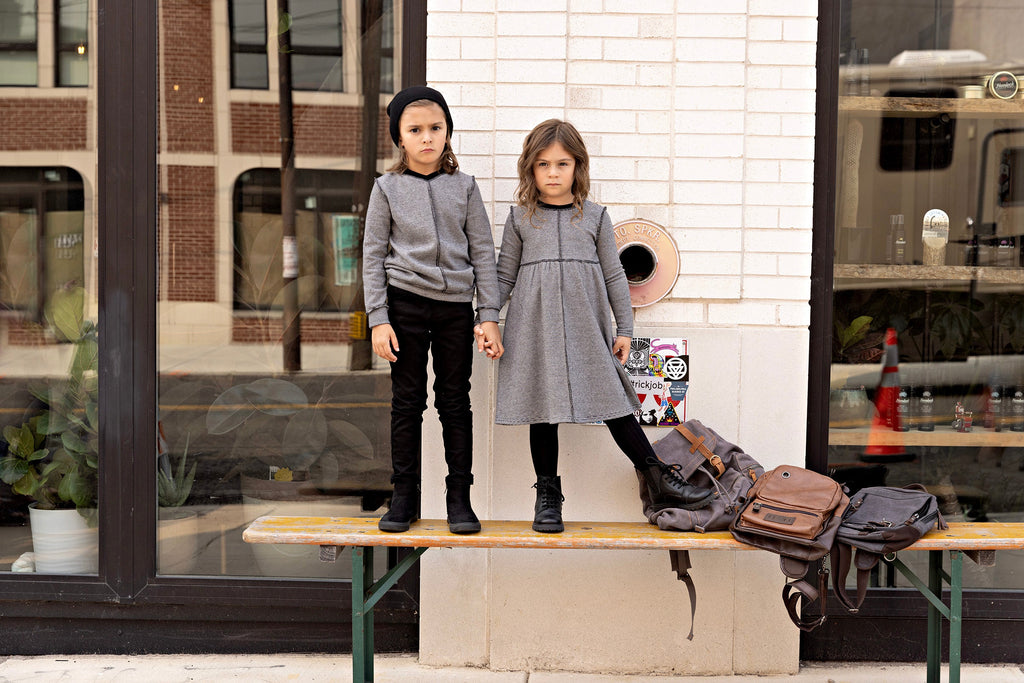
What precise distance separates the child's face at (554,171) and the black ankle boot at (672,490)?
1077mm

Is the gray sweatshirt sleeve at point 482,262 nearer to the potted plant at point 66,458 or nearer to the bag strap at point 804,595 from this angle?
the bag strap at point 804,595

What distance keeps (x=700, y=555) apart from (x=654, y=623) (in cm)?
34

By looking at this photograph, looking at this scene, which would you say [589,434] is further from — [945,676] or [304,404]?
[945,676]

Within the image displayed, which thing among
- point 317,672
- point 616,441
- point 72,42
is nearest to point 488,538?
point 616,441

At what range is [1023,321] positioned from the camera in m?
4.09

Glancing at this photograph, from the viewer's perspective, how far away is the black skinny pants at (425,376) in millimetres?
3375

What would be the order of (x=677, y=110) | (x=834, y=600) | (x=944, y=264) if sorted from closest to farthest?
(x=677, y=110) → (x=834, y=600) → (x=944, y=264)

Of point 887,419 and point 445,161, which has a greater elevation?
point 445,161

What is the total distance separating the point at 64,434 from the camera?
4105 millimetres

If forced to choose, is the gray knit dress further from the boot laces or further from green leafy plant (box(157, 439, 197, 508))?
green leafy plant (box(157, 439, 197, 508))

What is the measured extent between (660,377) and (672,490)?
0.52 m

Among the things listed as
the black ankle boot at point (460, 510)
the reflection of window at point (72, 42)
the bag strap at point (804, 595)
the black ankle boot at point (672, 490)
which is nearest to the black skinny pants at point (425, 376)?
the black ankle boot at point (460, 510)

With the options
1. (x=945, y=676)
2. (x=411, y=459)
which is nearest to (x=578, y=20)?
(x=411, y=459)

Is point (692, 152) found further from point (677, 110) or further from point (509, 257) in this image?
point (509, 257)
